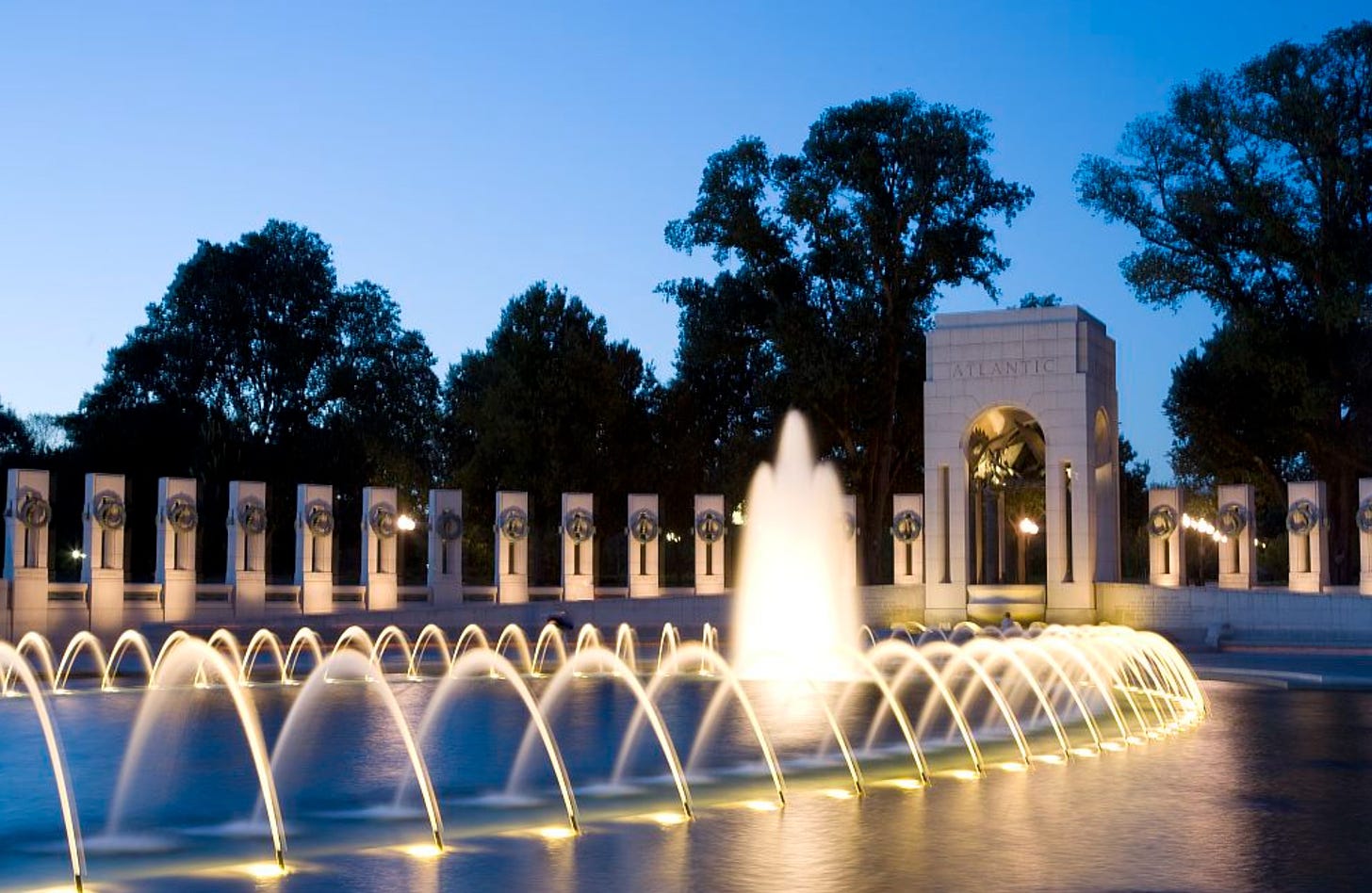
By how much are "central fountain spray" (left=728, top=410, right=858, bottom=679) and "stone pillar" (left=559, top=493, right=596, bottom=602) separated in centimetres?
381

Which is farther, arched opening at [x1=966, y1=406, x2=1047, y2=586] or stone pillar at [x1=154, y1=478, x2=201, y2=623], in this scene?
arched opening at [x1=966, y1=406, x2=1047, y2=586]

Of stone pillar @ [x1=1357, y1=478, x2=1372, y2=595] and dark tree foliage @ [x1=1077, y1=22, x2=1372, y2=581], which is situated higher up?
dark tree foliage @ [x1=1077, y1=22, x2=1372, y2=581]

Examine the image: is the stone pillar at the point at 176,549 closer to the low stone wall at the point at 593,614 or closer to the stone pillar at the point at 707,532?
the low stone wall at the point at 593,614

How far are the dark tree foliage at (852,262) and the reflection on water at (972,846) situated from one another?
3988cm

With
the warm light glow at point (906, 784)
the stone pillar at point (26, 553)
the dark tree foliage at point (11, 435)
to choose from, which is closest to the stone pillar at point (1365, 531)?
the warm light glow at point (906, 784)

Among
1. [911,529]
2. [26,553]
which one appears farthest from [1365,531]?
[26,553]

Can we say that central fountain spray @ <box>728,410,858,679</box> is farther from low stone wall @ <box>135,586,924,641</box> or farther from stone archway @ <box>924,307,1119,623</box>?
stone archway @ <box>924,307,1119,623</box>

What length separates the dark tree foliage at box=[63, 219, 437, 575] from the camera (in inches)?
2458

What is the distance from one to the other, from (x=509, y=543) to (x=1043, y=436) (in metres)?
14.1

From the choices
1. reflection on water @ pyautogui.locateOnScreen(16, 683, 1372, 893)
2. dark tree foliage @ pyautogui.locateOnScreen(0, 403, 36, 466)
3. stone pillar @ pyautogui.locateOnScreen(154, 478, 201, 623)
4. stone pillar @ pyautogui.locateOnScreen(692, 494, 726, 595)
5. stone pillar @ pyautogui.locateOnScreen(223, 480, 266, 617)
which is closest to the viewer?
reflection on water @ pyautogui.locateOnScreen(16, 683, 1372, 893)

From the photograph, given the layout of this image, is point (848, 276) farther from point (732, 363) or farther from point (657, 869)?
point (657, 869)

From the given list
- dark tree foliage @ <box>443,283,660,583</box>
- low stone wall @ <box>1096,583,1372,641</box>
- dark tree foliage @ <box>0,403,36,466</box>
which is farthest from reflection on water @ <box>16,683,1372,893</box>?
dark tree foliage @ <box>0,403,36,466</box>

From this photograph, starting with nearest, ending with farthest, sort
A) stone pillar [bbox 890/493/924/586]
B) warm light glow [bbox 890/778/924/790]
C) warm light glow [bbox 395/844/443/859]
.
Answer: warm light glow [bbox 395/844/443/859] < warm light glow [bbox 890/778/924/790] < stone pillar [bbox 890/493/924/586]

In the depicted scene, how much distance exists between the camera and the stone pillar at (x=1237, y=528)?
129 ft
